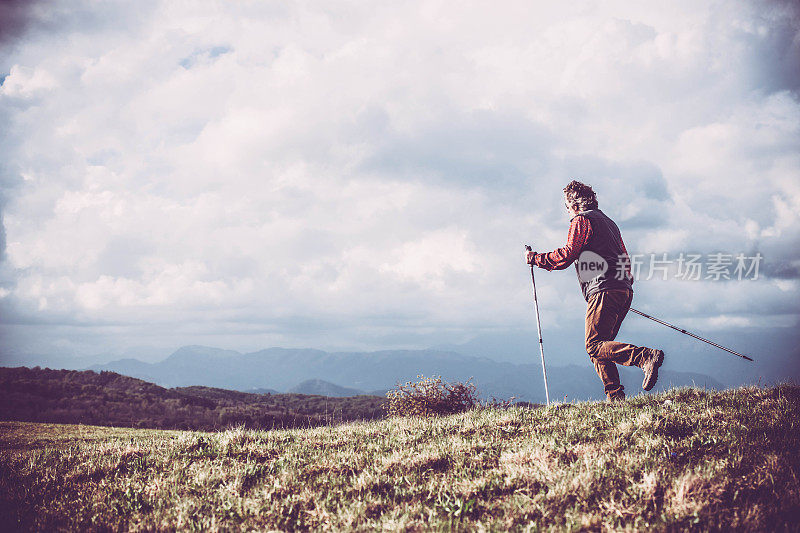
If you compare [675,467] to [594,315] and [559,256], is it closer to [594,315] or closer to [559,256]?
[594,315]

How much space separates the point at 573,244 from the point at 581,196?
3.83 ft

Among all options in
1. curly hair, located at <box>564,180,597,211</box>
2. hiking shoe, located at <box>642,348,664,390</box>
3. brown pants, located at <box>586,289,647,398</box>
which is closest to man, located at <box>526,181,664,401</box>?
brown pants, located at <box>586,289,647,398</box>

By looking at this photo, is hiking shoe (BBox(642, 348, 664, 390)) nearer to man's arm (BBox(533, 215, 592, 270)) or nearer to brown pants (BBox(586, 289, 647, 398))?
brown pants (BBox(586, 289, 647, 398))

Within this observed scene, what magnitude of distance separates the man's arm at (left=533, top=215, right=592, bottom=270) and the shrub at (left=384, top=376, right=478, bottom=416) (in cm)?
719

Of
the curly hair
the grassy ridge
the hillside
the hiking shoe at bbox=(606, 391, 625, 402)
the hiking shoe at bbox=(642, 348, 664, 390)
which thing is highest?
the curly hair

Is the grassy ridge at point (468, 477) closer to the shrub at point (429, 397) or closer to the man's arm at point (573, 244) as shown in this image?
the man's arm at point (573, 244)

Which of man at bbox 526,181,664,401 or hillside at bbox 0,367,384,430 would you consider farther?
hillside at bbox 0,367,384,430

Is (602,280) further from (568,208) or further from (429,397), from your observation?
(429,397)

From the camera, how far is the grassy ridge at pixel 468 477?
3.75m

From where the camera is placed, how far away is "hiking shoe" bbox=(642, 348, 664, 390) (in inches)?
269

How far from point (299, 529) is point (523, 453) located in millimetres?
2613

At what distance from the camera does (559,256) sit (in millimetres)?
8070

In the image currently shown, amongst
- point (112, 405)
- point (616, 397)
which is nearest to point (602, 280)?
point (616, 397)

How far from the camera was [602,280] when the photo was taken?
777cm
